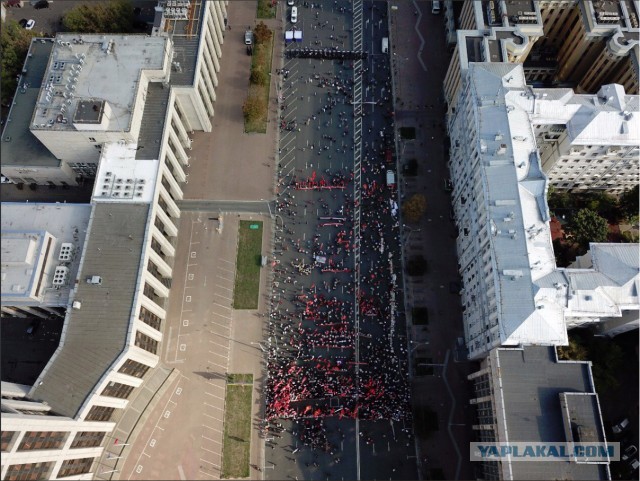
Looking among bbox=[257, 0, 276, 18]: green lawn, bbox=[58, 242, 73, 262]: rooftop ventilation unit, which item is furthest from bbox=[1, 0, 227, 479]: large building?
bbox=[257, 0, 276, 18]: green lawn

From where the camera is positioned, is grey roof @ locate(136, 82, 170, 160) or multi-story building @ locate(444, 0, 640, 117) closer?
grey roof @ locate(136, 82, 170, 160)

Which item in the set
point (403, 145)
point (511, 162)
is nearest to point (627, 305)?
point (511, 162)

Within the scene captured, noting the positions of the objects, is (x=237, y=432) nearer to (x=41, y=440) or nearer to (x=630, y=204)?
(x=41, y=440)

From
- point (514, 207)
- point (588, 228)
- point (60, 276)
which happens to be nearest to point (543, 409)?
point (514, 207)

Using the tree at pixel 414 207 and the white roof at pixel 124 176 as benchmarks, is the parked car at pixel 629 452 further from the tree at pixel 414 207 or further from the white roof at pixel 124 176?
the white roof at pixel 124 176

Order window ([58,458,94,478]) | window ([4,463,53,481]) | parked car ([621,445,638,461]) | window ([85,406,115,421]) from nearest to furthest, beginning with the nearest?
1. window ([4,463,53,481])
2. window ([58,458,94,478])
3. window ([85,406,115,421])
4. parked car ([621,445,638,461])

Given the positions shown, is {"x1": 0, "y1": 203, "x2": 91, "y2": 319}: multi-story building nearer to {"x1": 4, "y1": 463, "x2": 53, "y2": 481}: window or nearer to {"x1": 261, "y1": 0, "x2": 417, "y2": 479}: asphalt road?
{"x1": 4, "y1": 463, "x2": 53, "y2": 481}: window

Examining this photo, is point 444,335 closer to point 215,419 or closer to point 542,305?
point 542,305

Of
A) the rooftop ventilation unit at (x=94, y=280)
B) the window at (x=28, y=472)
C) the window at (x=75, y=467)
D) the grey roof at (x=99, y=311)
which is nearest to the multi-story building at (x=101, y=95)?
the grey roof at (x=99, y=311)
